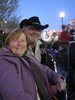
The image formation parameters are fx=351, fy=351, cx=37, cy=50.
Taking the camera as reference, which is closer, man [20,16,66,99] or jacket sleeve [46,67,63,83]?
jacket sleeve [46,67,63,83]

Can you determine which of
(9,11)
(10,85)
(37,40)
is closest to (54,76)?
(37,40)

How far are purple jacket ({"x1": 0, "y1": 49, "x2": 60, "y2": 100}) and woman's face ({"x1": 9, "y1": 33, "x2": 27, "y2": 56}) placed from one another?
79mm

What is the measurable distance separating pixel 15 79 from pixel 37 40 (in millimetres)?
1597

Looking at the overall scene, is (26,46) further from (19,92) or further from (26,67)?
(19,92)

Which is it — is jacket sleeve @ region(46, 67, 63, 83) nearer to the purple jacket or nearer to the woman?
the woman

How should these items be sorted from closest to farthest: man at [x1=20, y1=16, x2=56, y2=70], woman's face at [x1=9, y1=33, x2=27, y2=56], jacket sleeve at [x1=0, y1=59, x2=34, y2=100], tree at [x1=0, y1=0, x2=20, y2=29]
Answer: jacket sleeve at [x1=0, y1=59, x2=34, y2=100]
woman's face at [x1=9, y1=33, x2=27, y2=56]
man at [x1=20, y1=16, x2=56, y2=70]
tree at [x1=0, y1=0, x2=20, y2=29]

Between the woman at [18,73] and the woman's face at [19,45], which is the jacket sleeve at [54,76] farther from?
the woman's face at [19,45]

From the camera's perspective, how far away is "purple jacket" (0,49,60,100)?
2.95 metres

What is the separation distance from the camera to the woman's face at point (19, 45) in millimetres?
3342

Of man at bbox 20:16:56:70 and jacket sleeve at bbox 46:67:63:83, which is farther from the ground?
man at bbox 20:16:56:70

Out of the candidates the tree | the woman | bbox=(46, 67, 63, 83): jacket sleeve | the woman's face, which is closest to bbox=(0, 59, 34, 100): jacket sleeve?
the woman

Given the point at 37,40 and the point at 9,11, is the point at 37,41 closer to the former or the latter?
the point at 37,40

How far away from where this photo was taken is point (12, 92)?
2936 millimetres

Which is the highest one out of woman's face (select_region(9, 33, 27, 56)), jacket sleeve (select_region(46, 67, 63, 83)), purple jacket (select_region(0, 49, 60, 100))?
woman's face (select_region(9, 33, 27, 56))
